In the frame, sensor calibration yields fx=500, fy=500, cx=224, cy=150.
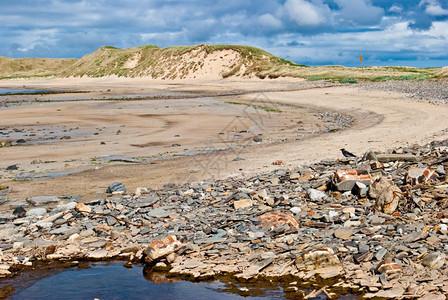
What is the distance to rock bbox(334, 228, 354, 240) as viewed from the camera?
27.1 ft

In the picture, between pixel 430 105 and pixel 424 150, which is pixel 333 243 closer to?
pixel 424 150

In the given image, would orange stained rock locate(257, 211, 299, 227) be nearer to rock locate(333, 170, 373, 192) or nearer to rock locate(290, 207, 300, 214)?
rock locate(290, 207, 300, 214)

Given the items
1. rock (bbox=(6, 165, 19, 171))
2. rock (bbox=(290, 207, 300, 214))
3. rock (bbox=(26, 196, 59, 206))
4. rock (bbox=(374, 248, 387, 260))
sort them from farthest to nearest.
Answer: rock (bbox=(6, 165, 19, 171)), rock (bbox=(26, 196, 59, 206)), rock (bbox=(290, 207, 300, 214)), rock (bbox=(374, 248, 387, 260))

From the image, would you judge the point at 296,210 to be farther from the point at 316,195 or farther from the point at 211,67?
the point at 211,67

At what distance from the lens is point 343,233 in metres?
8.41

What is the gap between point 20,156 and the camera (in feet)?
58.0

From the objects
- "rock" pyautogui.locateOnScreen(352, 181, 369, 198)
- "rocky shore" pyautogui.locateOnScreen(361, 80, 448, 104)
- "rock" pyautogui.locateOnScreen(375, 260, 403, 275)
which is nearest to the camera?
"rock" pyautogui.locateOnScreen(375, 260, 403, 275)

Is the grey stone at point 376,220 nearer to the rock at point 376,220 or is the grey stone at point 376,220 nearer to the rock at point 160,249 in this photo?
the rock at point 376,220

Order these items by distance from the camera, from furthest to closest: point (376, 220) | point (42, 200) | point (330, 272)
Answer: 1. point (42, 200)
2. point (376, 220)
3. point (330, 272)

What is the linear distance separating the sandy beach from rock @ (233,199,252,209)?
10.9ft

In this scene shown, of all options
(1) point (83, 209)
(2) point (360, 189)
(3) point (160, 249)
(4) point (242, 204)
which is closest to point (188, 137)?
(1) point (83, 209)

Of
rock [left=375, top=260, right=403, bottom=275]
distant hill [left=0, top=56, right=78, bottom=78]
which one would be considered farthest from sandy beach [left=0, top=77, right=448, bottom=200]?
distant hill [left=0, top=56, right=78, bottom=78]

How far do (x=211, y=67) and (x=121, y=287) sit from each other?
6978cm

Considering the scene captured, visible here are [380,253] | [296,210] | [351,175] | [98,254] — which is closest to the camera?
[380,253]
